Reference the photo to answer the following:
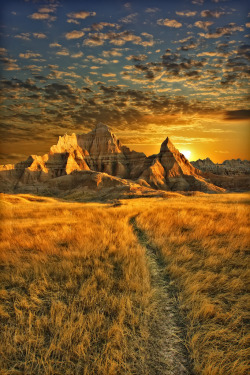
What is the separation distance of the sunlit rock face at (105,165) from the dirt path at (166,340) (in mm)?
66729

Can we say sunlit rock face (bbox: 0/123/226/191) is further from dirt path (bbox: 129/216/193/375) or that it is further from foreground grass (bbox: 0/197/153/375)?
dirt path (bbox: 129/216/193/375)

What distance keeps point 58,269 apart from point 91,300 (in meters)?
1.62

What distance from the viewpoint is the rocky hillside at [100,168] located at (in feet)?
256

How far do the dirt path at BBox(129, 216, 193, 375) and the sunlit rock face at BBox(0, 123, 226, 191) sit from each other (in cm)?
6673

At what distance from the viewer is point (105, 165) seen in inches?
3937

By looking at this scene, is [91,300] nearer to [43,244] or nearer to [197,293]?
[197,293]

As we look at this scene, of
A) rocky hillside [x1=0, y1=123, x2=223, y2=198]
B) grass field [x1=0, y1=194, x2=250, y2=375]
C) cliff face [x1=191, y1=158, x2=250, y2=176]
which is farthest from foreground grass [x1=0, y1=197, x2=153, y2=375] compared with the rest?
cliff face [x1=191, y1=158, x2=250, y2=176]

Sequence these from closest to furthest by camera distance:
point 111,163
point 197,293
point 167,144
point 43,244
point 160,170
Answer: point 197,293 < point 43,244 < point 160,170 < point 167,144 < point 111,163

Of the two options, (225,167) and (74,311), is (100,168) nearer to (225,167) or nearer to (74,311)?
(225,167)

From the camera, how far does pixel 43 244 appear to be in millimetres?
6488

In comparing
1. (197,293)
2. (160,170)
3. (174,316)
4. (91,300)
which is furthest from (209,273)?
(160,170)

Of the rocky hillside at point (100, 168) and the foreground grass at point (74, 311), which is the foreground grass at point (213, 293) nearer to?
the foreground grass at point (74, 311)

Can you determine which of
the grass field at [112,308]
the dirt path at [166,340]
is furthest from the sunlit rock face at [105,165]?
the dirt path at [166,340]

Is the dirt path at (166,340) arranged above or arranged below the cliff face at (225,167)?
below
